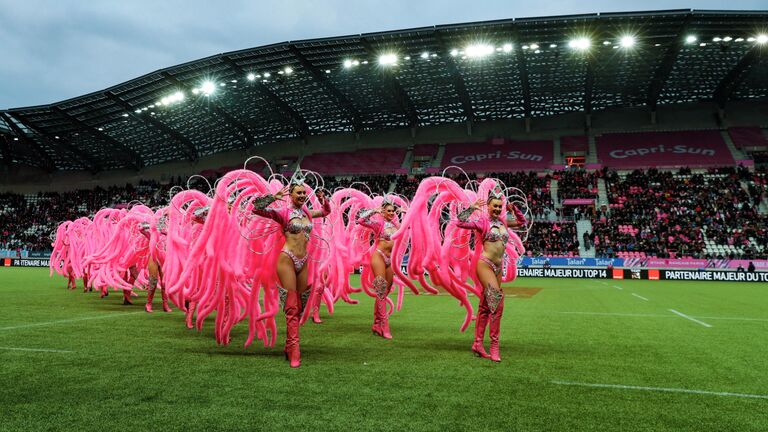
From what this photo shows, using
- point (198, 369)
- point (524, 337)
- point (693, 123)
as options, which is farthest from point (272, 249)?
point (693, 123)

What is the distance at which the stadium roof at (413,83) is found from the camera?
2938 cm

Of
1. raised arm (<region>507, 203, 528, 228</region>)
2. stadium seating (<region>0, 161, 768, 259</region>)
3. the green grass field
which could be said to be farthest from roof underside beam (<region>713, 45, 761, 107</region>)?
raised arm (<region>507, 203, 528, 228</region>)

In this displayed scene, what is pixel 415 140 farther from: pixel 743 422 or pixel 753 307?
pixel 743 422

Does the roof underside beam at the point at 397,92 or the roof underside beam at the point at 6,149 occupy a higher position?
the roof underside beam at the point at 397,92

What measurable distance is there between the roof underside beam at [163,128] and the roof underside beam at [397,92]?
60.2 ft

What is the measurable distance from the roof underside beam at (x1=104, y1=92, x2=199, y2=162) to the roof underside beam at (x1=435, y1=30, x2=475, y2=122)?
22700 millimetres

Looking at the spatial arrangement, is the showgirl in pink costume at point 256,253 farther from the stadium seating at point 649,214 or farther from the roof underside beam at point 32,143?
the roof underside beam at point 32,143

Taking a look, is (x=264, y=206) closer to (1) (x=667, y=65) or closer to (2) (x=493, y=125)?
(1) (x=667, y=65)

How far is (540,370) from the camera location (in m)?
6.21

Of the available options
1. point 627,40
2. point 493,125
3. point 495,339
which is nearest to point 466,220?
point 495,339

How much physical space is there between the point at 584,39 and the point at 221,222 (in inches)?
1085

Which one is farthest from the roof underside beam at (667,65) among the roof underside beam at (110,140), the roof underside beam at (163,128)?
the roof underside beam at (110,140)

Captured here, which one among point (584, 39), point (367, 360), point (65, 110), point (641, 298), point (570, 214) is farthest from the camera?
point (65, 110)

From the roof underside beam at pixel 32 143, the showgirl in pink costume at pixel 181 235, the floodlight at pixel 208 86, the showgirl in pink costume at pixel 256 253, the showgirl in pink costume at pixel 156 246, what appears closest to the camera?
the showgirl in pink costume at pixel 256 253
